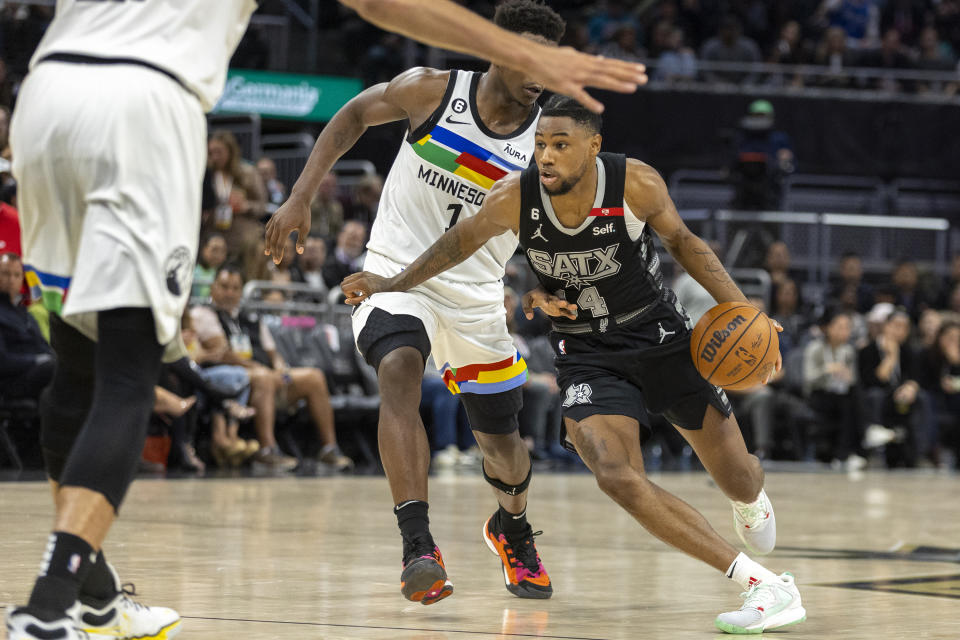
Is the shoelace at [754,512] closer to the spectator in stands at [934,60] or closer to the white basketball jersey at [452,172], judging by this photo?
the white basketball jersey at [452,172]

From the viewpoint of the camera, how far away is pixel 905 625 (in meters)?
4.26

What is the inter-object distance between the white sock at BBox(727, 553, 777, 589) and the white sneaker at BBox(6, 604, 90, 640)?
7.31 feet

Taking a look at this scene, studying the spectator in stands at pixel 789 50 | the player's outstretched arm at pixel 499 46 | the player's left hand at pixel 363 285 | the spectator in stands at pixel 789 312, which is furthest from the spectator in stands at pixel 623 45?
the player's outstretched arm at pixel 499 46

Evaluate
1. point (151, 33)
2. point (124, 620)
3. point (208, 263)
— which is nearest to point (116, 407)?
point (124, 620)

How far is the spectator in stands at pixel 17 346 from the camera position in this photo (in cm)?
946

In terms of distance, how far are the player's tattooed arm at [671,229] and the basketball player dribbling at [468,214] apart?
60 centimetres

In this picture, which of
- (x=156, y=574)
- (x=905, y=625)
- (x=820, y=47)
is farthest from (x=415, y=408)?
(x=820, y=47)

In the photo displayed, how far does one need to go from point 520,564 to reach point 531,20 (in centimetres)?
200

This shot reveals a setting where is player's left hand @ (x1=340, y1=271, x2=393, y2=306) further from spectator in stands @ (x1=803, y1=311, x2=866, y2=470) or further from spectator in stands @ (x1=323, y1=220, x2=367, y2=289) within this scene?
spectator in stands @ (x1=803, y1=311, x2=866, y2=470)

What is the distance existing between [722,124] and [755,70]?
3.23 ft

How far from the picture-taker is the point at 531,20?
16.3 ft

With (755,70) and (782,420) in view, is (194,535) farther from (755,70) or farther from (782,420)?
(755,70)

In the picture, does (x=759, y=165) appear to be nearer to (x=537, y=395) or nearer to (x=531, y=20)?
(x=537, y=395)

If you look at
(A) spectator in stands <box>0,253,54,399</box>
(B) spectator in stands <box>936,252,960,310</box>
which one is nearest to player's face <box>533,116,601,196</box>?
(A) spectator in stands <box>0,253,54,399</box>
